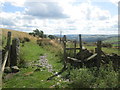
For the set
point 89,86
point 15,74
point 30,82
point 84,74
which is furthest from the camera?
point 15,74

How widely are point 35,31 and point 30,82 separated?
178ft

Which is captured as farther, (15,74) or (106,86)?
(15,74)

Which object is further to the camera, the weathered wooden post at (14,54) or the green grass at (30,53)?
the green grass at (30,53)

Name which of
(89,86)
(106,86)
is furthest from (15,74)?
(106,86)

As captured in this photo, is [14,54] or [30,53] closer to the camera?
[14,54]

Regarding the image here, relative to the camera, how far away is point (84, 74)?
7113 mm

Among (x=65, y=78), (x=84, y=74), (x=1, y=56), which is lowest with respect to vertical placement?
(x=65, y=78)

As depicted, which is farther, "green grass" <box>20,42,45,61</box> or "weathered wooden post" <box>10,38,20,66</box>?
"green grass" <box>20,42,45,61</box>

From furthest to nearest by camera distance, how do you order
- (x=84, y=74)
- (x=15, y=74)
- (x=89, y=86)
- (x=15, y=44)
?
(x=15, y=44) → (x=15, y=74) → (x=84, y=74) → (x=89, y=86)

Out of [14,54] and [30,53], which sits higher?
[14,54]

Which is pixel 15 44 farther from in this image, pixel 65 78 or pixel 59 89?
pixel 59 89

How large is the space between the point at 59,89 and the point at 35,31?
182 ft

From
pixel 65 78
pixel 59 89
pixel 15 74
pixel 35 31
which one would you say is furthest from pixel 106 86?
pixel 35 31

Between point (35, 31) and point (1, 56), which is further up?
point (35, 31)
